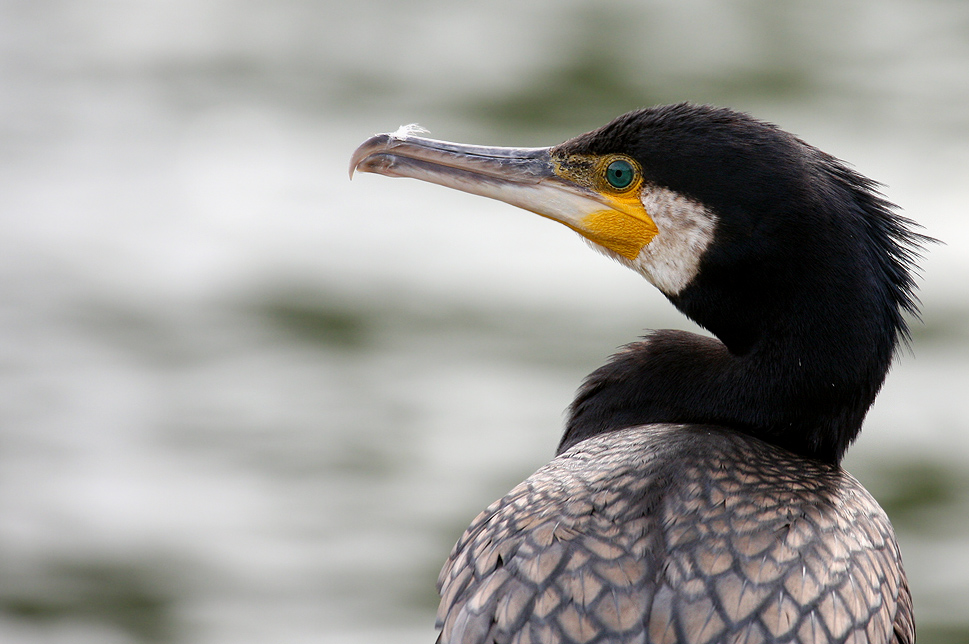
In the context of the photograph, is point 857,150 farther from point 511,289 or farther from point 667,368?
point 667,368

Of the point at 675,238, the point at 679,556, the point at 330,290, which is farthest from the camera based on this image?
the point at 330,290

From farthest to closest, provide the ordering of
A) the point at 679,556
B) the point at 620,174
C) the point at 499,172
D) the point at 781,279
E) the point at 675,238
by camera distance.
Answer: the point at 499,172 → the point at 620,174 → the point at 675,238 → the point at 781,279 → the point at 679,556

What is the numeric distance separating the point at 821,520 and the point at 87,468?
6.12 meters

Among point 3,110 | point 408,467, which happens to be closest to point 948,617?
point 408,467

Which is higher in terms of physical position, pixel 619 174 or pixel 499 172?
pixel 499 172

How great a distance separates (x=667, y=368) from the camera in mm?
4340

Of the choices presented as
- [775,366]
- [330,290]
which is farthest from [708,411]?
[330,290]

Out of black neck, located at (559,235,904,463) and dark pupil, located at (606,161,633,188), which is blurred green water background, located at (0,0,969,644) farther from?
dark pupil, located at (606,161,633,188)

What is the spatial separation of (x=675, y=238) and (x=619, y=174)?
0.31 meters

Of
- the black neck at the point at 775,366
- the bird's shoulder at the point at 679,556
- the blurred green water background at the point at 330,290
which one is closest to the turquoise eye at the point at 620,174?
the black neck at the point at 775,366

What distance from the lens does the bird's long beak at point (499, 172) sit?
4.55 metres

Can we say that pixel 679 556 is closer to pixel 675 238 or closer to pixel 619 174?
pixel 675 238

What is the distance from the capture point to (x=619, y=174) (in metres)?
4.39

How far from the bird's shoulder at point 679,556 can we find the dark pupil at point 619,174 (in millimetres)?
842
